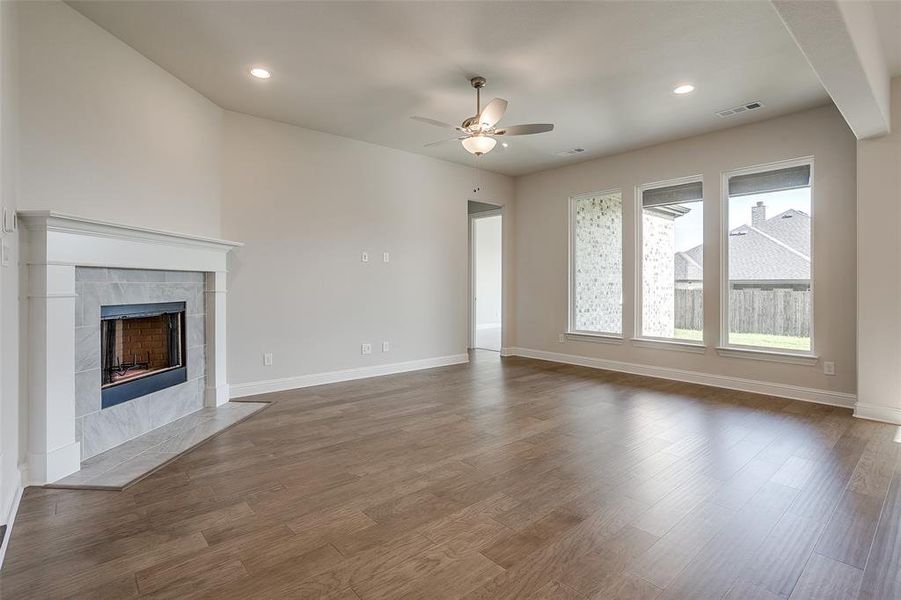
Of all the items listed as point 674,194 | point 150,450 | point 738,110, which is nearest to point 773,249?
point 674,194

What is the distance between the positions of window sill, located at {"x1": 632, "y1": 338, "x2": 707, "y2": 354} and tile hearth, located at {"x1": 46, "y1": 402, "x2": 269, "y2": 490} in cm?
464

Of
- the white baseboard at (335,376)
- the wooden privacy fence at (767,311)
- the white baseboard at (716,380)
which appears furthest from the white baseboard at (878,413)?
the white baseboard at (335,376)

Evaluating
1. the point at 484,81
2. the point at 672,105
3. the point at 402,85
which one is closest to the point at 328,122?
the point at 402,85

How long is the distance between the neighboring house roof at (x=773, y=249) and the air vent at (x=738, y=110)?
1.16m

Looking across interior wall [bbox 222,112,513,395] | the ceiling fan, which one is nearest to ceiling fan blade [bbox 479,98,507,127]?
the ceiling fan

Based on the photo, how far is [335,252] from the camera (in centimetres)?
532

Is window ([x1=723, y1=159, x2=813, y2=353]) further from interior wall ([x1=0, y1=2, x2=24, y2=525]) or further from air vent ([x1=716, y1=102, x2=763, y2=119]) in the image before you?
interior wall ([x1=0, y1=2, x2=24, y2=525])

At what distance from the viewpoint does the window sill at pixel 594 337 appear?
20.3 feet

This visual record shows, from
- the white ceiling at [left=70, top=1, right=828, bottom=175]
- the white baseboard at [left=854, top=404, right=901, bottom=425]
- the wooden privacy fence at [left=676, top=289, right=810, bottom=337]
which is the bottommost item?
the white baseboard at [left=854, top=404, right=901, bottom=425]

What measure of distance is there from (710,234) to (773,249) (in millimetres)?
650

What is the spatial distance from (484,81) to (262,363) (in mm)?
3587

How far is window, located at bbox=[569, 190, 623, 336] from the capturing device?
6.23 m

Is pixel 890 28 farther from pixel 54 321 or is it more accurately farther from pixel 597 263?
pixel 54 321

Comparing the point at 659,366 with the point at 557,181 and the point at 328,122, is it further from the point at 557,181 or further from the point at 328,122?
the point at 328,122
